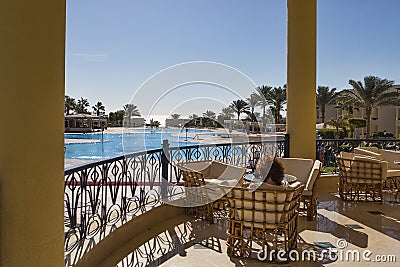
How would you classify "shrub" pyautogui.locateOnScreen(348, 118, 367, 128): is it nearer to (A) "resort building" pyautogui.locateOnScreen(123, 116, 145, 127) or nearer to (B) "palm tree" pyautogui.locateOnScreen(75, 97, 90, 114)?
(A) "resort building" pyautogui.locateOnScreen(123, 116, 145, 127)

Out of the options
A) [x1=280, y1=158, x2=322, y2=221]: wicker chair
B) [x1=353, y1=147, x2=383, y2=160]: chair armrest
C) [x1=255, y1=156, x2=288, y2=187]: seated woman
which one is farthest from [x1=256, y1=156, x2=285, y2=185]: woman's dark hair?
[x1=353, y1=147, x2=383, y2=160]: chair armrest

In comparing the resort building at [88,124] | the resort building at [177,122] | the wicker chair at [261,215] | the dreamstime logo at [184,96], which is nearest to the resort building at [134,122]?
the dreamstime logo at [184,96]

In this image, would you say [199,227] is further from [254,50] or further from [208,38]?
[254,50]

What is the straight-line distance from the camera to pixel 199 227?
180 inches

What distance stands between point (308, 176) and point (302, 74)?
2114 millimetres

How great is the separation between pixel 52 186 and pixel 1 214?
0.94 ft

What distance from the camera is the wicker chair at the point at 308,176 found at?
187 inches

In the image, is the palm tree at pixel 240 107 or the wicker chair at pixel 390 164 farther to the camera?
the palm tree at pixel 240 107

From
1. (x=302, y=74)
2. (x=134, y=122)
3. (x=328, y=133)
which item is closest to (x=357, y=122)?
(x=328, y=133)

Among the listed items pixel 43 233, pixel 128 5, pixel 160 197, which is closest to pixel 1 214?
pixel 43 233

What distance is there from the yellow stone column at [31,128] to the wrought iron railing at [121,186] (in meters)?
0.71

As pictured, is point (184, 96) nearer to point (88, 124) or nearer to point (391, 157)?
point (391, 157)

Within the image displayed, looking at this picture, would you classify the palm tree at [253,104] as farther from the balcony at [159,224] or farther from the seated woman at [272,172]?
the seated woman at [272,172]

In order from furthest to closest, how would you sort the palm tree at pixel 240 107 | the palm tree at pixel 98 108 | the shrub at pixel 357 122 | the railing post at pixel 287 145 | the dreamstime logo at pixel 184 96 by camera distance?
1. the palm tree at pixel 98 108
2. the shrub at pixel 357 122
3. the railing post at pixel 287 145
4. the palm tree at pixel 240 107
5. the dreamstime logo at pixel 184 96
